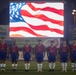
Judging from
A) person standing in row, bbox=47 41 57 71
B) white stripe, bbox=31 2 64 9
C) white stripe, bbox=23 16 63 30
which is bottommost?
person standing in row, bbox=47 41 57 71

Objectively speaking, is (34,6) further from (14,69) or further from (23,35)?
(14,69)

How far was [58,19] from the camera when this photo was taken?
2991 cm

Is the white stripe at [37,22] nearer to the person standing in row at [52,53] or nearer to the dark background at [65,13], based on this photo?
the dark background at [65,13]

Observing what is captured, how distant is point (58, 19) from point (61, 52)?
823 centimetres

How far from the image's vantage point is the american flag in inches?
1179

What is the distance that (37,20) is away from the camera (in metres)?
30.3

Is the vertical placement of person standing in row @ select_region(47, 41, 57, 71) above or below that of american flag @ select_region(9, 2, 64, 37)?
below

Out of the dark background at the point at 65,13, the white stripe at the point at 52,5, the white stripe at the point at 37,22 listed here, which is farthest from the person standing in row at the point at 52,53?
the dark background at the point at 65,13

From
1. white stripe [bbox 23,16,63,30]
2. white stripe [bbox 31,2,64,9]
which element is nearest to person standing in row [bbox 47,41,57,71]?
white stripe [bbox 23,16,63,30]

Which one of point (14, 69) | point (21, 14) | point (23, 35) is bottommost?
point (14, 69)

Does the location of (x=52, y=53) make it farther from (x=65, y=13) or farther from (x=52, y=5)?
(x=65, y=13)

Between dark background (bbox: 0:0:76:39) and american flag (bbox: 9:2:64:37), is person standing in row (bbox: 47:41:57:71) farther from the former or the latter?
dark background (bbox: 0:0:76:39)

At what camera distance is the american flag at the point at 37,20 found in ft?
98.3

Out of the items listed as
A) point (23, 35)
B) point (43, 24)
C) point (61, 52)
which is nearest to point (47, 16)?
point (43, 24)
